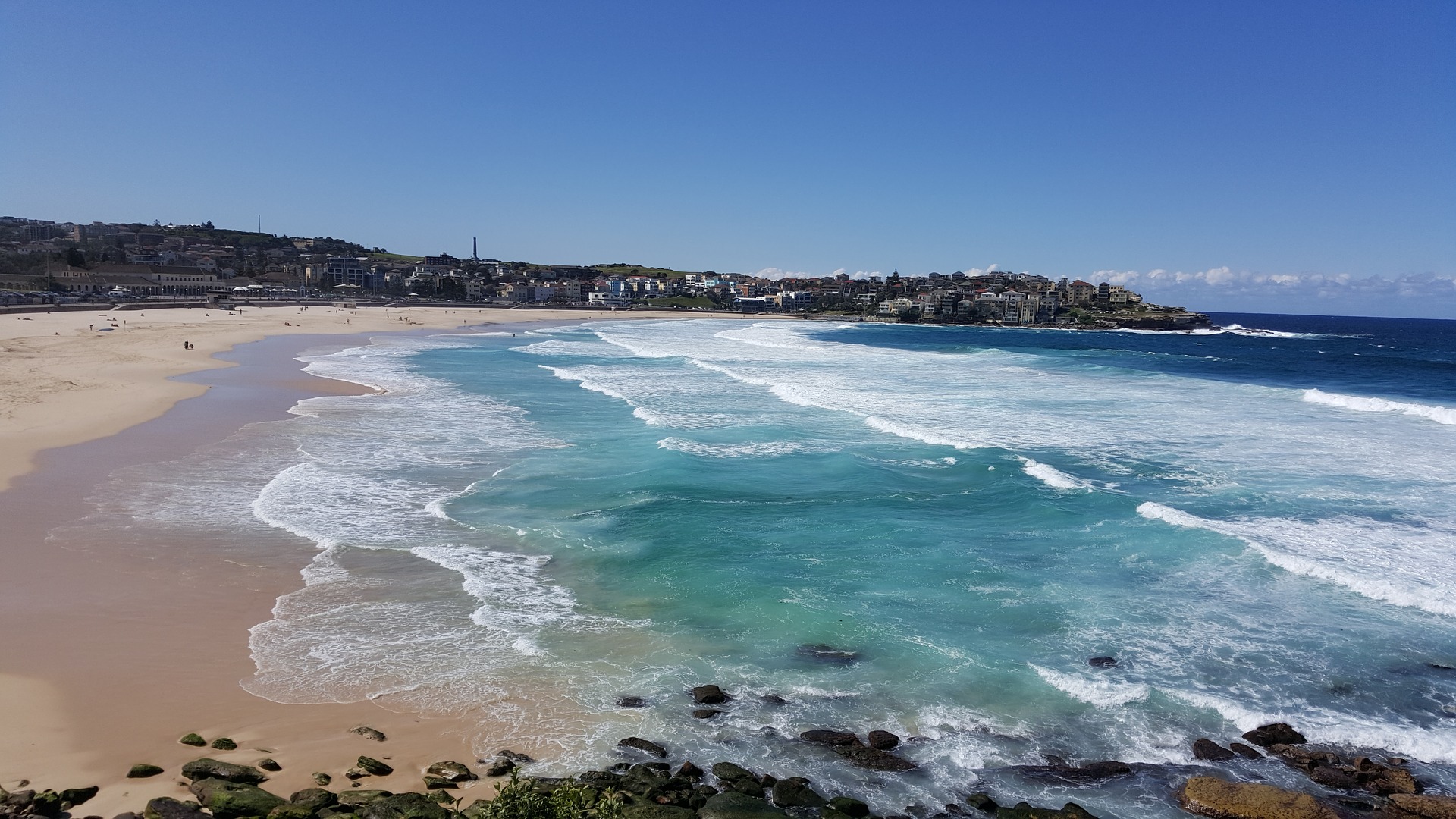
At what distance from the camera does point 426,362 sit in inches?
1635

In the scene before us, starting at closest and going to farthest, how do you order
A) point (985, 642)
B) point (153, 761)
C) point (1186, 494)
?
point (153, 761), point (985, 642), point (1186, 494)

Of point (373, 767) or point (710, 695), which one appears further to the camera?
point (710, 695)

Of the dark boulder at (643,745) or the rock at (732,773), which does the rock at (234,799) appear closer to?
the dark boulder at (643,745)

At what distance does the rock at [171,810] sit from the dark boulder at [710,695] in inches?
164

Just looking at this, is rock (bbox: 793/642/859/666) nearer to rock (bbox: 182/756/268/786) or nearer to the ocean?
the ocean

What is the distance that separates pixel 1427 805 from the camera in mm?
6879

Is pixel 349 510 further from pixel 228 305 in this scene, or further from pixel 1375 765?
pixel 228 305

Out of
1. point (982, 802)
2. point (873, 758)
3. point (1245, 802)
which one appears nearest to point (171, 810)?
point (873, 758)

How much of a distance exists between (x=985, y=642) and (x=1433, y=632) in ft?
18.6

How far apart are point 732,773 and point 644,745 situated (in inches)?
35.3

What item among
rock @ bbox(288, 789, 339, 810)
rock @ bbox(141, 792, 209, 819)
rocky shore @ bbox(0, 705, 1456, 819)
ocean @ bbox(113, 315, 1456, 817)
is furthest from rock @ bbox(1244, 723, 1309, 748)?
rock @ bbox(141, 792, 209, 819)

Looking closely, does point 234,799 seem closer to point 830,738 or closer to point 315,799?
point 315,799

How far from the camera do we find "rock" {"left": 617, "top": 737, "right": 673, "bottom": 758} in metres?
7.33

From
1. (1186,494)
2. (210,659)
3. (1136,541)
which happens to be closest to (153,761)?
(210,659)
